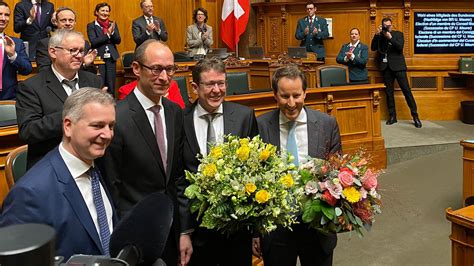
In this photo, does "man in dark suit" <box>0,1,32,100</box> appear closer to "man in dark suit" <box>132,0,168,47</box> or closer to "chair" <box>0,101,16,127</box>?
"chair" <box>0,101,16,127</box>

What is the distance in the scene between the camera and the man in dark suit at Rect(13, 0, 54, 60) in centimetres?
603

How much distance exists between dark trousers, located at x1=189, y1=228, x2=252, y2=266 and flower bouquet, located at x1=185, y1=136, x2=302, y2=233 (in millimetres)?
351

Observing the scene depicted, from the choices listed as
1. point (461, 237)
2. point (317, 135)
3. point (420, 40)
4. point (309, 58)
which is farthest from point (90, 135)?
point (420, 40)

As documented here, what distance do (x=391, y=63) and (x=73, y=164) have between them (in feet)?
23.3

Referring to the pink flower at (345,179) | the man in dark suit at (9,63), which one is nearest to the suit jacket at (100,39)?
the man in dark suit at (9,63)

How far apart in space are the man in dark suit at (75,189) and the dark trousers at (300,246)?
917 millimetres

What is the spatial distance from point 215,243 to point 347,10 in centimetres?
725

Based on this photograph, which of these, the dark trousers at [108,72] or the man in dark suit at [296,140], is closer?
the man in dark suit at [296,140]

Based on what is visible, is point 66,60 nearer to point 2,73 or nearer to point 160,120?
point 160,120

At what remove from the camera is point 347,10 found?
29.3ft

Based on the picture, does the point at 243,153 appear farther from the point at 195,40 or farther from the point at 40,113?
the point at 195,40

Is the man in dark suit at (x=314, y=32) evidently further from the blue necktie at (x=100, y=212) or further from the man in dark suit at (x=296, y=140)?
the blue necktie at (x=100, y=212)

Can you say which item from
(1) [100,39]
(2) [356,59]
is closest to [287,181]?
(1) [100,39]

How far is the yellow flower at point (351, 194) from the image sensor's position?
196 centimetres
